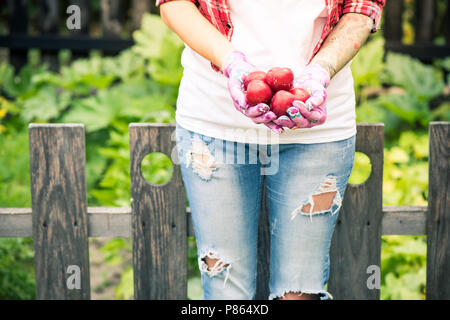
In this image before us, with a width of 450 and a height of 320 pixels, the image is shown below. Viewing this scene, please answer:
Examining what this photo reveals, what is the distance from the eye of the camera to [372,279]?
1924mm

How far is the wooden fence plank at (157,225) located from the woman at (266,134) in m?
0.35

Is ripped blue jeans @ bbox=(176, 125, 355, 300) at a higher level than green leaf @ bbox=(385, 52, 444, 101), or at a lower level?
lower

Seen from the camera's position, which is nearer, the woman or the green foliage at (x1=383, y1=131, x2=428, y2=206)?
the woman

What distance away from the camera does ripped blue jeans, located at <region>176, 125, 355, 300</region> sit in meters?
1.40

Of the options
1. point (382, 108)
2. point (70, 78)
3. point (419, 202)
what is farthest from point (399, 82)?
point (70, 78)

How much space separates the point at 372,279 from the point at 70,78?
2468 millimetres

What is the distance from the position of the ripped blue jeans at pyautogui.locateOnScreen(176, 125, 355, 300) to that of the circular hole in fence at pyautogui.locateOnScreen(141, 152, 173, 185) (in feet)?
3.07

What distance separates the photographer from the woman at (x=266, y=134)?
1.32m

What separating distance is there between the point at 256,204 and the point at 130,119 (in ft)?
5.88

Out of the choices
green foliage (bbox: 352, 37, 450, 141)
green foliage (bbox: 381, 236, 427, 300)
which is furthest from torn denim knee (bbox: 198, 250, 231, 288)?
green foliage (bbox: 352, 37, 450, 141)

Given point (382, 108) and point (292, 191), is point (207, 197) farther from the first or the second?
point (382, 108)

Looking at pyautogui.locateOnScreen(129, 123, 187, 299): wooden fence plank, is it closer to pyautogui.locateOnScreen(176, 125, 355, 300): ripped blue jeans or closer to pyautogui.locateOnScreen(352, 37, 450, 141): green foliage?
pyautogui.locateOnScreen(176, 125, 355, 300): ripped blue jeans
